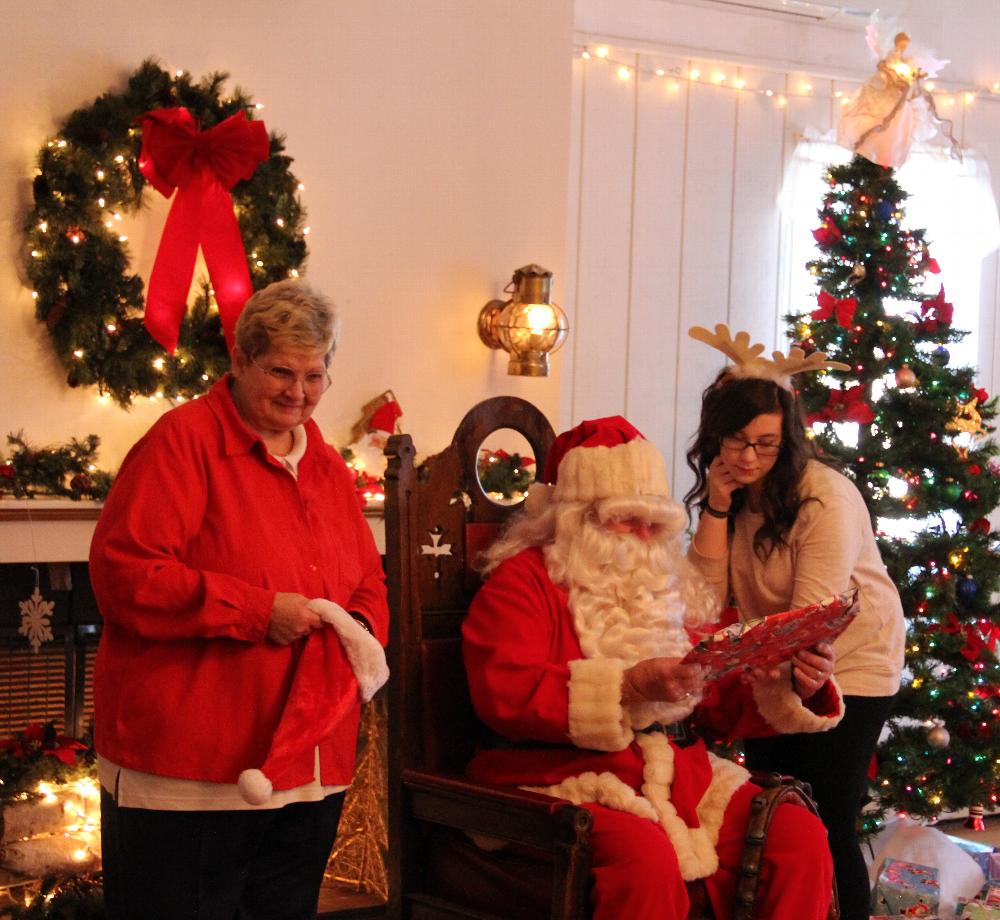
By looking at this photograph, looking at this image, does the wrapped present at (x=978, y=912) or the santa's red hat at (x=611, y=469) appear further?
the wrapped present at (x=978, y=912)

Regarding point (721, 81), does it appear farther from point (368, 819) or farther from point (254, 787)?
point (254, 787)

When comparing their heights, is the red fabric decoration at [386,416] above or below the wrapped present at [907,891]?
above

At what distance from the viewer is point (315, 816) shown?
2.20 meters

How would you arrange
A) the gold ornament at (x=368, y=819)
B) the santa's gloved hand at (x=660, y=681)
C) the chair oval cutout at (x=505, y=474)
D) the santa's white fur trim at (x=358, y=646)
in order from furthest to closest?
the chair oval cutout at (x=505, y=474) < the gold ornament at (x=368, y=819) < the santa's gloved hand at (x=660, y=681) < the santa's white fur trim at (x=358, y=646)

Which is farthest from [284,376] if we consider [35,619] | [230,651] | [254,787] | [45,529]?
[35,619]

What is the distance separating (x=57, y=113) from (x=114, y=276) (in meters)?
0.49

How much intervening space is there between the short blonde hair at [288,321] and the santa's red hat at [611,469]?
61 cm

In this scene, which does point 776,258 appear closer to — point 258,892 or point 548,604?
point 548,604

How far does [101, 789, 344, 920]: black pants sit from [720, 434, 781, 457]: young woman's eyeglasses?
3.53 ft

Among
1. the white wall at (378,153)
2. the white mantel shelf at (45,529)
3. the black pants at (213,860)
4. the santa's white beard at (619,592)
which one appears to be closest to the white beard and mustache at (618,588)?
the santa's white beard at (619,592)

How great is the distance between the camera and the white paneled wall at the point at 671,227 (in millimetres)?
4855

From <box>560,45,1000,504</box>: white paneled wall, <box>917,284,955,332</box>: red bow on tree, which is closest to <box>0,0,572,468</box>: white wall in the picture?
<box>560,45,1000,504</box>: white paneled wall

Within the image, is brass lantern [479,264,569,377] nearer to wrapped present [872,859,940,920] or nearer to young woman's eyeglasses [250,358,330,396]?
wrapped present [872,859,940,920]

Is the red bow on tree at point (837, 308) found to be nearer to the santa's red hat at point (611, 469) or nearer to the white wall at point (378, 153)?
the white wall at point (378, 153)
